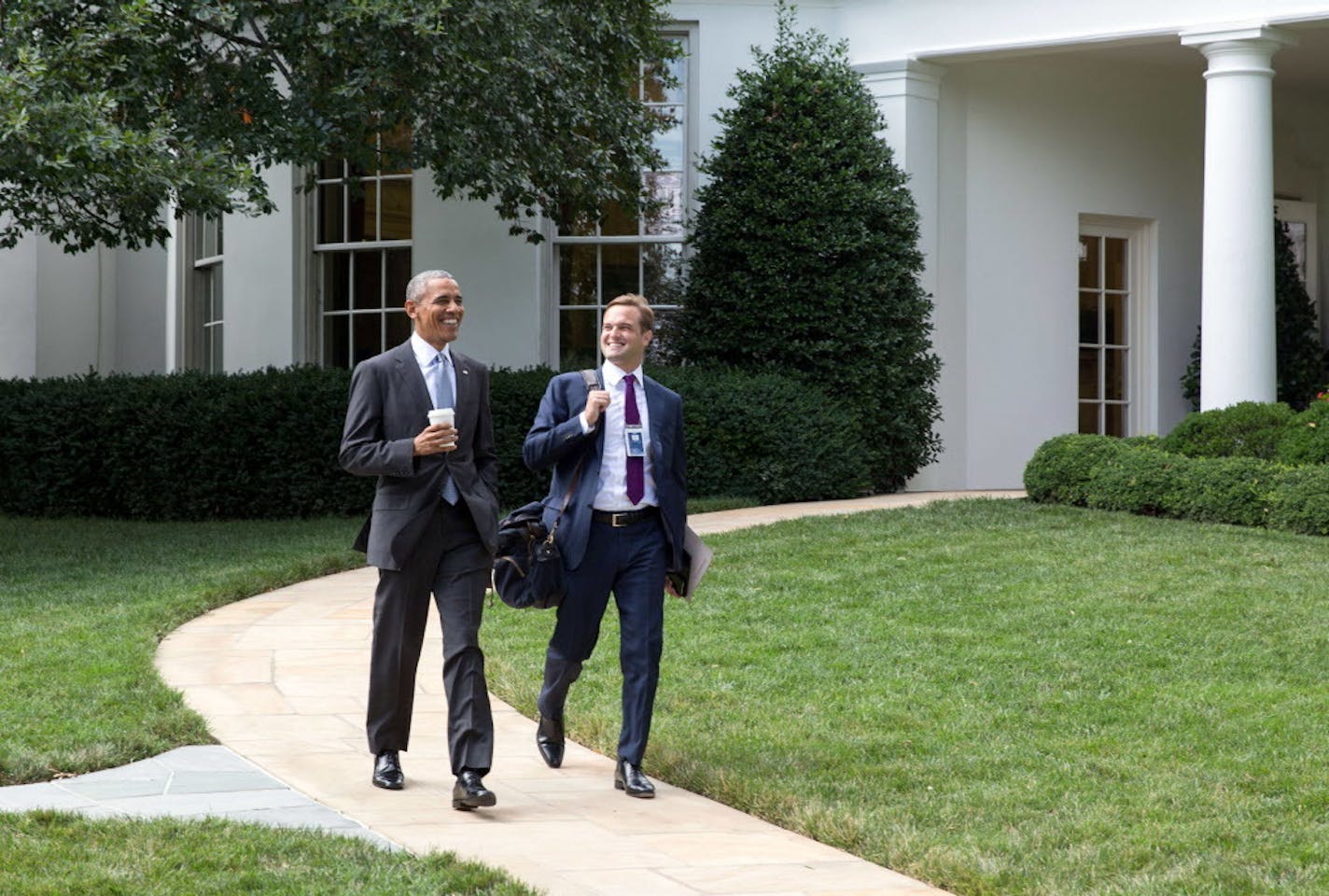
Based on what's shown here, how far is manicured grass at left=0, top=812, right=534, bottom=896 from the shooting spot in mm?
4531

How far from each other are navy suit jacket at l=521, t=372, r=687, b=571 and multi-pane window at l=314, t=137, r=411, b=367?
10.9m

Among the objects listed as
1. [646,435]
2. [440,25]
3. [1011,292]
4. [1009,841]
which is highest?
[440,25]

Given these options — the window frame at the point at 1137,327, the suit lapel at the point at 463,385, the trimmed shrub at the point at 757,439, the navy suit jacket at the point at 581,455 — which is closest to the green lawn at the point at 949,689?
the navy suit jacket at the point at 581,455

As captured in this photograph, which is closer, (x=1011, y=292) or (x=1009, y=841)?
(x=1009, y=841)

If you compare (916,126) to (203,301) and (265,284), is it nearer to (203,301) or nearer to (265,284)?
(265,284)

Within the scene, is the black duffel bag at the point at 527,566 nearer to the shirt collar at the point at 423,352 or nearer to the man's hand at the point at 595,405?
the man's hand at the point at 595,405

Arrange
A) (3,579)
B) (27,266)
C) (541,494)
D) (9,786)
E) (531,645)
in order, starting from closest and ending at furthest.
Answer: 1. (9,786)
2. (531,645)
3. (3,579)
4. (541,494)
5. (27,266)

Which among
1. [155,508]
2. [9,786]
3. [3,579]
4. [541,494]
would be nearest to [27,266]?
[155,508]

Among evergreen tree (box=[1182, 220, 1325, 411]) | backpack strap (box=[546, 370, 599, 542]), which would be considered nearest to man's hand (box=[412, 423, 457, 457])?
backpack strap (box=[546, 370, 599, 542])

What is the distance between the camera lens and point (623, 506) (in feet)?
19.4

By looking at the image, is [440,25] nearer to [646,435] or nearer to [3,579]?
[3,579]

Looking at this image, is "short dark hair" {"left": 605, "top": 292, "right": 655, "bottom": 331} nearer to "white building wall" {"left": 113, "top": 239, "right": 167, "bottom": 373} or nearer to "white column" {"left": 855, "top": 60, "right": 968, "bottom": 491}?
"white column" {"left": 855, "top": 60, "right": 968, "bottom": 491}

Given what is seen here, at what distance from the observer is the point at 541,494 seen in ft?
47.6

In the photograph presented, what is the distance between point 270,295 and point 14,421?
280 cm
